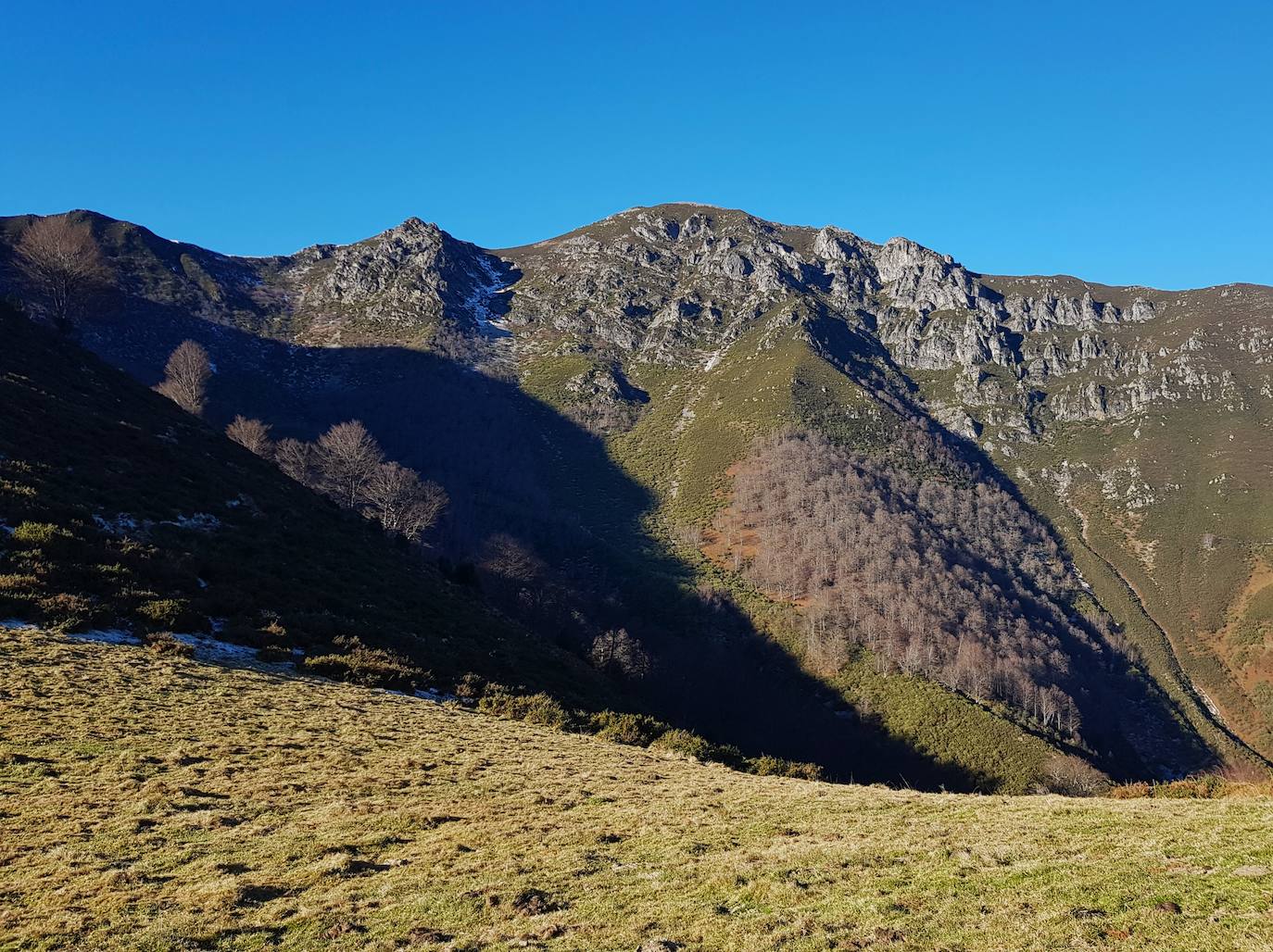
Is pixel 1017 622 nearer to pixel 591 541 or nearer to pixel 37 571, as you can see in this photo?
pixel 591 541

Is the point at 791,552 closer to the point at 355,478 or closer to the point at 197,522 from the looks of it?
the point at 355,478

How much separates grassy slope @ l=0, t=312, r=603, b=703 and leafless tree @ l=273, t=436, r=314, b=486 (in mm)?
33802

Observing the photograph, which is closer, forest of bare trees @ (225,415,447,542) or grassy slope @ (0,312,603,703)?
grassy slope @ (0,312,603,703)

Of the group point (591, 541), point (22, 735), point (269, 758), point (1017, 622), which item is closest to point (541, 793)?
point (269, 758)

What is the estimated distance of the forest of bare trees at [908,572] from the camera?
91812 mm

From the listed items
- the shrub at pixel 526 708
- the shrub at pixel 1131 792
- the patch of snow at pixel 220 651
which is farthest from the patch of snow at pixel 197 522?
the shrub at pixel 1131 792

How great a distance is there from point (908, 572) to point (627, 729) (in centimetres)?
10402

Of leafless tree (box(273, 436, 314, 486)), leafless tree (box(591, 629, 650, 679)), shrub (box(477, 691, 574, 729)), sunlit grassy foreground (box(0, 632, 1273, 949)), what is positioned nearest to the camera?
sunlit grassy foreground (box(0, 632, 1273, 949))

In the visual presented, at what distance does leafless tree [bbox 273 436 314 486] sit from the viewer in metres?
75.4

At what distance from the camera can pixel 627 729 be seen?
2234 cm

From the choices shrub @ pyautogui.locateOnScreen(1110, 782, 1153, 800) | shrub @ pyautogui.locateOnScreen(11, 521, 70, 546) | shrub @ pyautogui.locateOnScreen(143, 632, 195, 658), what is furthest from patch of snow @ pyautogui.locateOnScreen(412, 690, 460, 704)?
shrub @ pyautogui.locateOnScreen(1110, 782, 1153, 800)

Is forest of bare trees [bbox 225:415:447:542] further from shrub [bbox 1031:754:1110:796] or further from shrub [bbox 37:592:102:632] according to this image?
shrub [bbox 1031:754:1110:796]

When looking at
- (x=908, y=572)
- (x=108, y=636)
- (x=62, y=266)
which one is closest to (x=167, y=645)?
(x=108, y=636)

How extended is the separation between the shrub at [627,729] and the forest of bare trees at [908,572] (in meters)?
70.8
